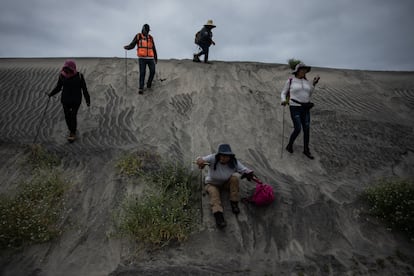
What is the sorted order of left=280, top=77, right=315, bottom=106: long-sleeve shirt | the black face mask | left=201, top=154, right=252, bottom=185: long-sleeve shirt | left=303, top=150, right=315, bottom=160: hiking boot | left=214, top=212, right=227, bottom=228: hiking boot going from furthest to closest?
1. the black face mask
2. left=303, top=150, right=315, bottom=160: hiking boot
3. left=280, top=77, right=315, bottom=106: long-sleeve shirt
4. left=201, top=154, right=252, bottom=185: long-sleeve shirt
5. left=214, top=212, right=227, bottom=228: hiking boot

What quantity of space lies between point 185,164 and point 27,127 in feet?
13.0

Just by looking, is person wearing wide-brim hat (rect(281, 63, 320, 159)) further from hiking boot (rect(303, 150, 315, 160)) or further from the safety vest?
the safety vest

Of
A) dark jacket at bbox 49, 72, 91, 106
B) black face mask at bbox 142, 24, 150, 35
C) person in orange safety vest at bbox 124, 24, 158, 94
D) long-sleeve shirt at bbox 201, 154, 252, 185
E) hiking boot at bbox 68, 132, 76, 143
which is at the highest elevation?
black face mask at bbox 142, 24, 150, 35

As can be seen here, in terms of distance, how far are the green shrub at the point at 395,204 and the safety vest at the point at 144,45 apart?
6111 mm

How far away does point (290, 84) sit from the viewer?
6051 millimetres

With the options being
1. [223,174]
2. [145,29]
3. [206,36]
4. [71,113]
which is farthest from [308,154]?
[206,36]

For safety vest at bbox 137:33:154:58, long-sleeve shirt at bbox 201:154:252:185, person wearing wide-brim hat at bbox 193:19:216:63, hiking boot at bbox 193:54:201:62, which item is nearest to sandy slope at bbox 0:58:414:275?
hiking boot at bbox 193:54:201:62

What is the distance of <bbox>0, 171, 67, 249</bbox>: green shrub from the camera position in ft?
13.7

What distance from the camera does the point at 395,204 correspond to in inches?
180

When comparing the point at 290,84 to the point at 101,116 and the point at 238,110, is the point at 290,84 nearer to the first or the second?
the point at 238,110

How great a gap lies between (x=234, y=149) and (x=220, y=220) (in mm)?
2447

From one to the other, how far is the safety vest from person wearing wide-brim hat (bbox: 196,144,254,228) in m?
4.58

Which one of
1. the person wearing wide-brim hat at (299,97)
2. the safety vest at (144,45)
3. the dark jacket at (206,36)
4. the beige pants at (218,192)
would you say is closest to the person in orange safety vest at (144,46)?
the safety vest at (144,45)

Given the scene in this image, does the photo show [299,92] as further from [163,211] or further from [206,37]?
[206,37]
